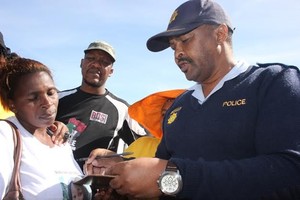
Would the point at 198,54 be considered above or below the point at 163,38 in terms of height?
below

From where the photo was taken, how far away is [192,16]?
2.86 meters

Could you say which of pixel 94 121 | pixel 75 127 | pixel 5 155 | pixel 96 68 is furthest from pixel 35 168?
pixel 96 68

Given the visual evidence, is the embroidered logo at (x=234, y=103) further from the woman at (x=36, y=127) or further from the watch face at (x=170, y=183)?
the woman at (x=36, y=127)

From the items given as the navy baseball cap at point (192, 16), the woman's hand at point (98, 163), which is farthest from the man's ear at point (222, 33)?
the woman's hand at point (98, 163)

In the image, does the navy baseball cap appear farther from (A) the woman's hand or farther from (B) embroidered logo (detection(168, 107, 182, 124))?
(A) the woman's hand

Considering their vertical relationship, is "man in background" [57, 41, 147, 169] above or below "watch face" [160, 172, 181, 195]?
below

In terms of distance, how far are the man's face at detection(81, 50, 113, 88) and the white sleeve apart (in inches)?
130

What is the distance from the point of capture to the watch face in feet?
6.47

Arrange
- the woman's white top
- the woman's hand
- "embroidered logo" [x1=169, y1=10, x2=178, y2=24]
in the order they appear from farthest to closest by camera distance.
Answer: the woman's hand < "embroidered logo" [x1=169, y1=10, x2=178, y2=24] < the woman's white top

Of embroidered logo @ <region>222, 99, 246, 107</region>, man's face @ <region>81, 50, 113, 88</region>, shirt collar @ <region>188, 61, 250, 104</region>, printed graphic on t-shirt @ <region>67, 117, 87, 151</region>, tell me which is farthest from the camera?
man's face @ <region>81, 50, 113, 88</region>

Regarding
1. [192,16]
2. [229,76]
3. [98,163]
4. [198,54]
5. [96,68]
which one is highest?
[192,16]

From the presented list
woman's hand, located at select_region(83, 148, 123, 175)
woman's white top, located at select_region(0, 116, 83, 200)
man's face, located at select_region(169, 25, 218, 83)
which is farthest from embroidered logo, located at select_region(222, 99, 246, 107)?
woman's white top, located at select_region(0, 116, 83, 200)

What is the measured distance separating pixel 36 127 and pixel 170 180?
1.45 m

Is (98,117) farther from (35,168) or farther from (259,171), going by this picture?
(259,171)
